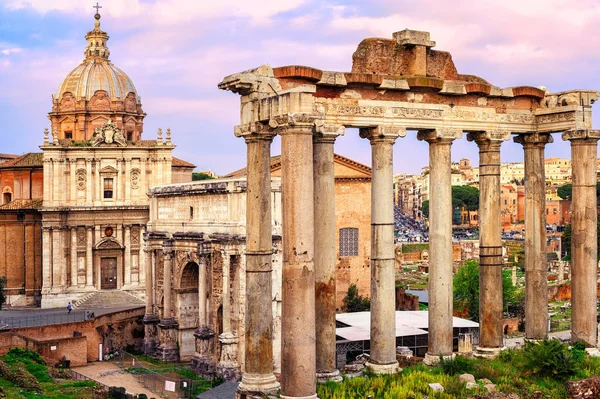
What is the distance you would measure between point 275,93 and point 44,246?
33.6 meters

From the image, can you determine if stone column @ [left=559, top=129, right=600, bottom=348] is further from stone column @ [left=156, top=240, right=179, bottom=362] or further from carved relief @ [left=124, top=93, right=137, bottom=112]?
carved relief @ [left=124, top=93, right=137, bottom=112]

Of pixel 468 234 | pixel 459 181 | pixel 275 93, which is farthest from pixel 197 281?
pixel 459 181

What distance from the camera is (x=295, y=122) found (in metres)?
12.5

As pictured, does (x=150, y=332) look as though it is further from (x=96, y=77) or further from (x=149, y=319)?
(x=96, y=77)

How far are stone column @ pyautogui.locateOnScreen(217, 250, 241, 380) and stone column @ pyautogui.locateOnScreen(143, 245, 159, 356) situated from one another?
24.2 ft

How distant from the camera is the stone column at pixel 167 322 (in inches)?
1483

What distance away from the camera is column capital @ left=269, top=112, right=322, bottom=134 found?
1245 cm

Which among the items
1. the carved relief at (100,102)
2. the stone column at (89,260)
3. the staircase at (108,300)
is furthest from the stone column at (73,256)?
the carved relief at (100,102)

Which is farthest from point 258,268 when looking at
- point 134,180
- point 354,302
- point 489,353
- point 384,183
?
point 354,302

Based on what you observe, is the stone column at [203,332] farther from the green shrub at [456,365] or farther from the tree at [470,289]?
the green shrub at [456,365]

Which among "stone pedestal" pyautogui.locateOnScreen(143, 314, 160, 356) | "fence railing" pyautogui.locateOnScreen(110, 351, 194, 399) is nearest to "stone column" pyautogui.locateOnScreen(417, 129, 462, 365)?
"fence railing" pyautogui.locateOnScreen(110, 351, 194, 399)

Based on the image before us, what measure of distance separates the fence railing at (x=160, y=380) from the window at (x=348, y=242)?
15.4 metres

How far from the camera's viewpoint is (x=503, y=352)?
54.0 feet

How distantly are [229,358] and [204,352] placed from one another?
1996 millimetres
